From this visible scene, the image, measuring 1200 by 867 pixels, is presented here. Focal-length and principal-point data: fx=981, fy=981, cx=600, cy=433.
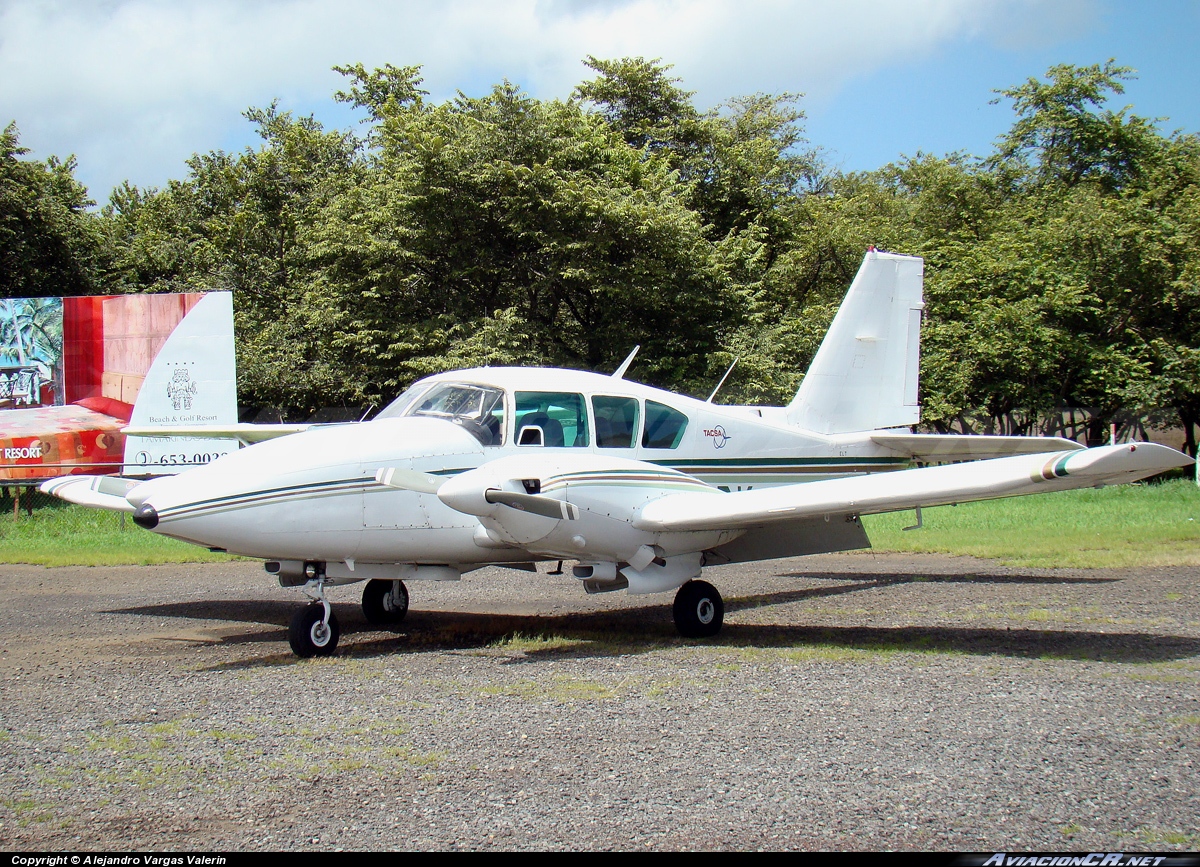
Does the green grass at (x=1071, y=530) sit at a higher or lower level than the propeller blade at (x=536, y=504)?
lower

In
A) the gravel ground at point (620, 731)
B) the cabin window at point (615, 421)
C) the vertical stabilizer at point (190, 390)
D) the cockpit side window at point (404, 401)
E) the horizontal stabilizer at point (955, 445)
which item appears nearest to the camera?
the gravel ground at point (620, 731)

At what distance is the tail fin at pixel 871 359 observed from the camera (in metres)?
11.9

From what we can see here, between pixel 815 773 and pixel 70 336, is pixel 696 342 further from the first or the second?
pixel 815 773

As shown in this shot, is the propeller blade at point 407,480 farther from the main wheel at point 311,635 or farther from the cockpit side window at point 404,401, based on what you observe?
the main wheel at point 311,635

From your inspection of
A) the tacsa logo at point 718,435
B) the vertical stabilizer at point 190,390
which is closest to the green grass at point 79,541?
the vertical stabilizer at point 190,390

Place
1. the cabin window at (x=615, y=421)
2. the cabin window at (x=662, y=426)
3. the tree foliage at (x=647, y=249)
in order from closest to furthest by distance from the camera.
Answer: the cabin window at (x=615, y=421)
the cabin window at (x=662, y=426)
the tree foliage at (x=647, y=249)

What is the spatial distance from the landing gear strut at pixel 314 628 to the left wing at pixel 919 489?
9.24ft

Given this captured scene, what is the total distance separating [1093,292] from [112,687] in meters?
28.2

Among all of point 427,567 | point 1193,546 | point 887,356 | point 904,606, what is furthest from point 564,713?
point 1193,546

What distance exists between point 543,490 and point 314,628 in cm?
233

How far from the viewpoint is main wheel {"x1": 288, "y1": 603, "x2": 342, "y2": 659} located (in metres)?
8.34

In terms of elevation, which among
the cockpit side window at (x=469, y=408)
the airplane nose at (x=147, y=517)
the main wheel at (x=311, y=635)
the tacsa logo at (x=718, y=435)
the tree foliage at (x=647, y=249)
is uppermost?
the tree foliage at (x=647, y=249)

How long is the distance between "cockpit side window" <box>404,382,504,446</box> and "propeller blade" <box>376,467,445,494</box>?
2.65 ft

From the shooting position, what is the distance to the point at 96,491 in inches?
440
